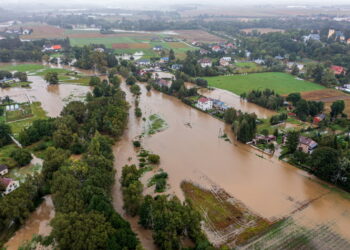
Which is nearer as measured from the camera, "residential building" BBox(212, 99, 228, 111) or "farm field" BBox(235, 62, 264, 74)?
"residential building" BBox(212, 99, 228, 111)

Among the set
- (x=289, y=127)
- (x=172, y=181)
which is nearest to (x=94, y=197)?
(x=172, y=181)

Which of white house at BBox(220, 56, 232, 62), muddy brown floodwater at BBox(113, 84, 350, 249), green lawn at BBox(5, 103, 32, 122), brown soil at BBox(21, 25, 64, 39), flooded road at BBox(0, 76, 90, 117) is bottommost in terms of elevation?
muddy brown floodwater at BBox(113, 84, 350, 249)

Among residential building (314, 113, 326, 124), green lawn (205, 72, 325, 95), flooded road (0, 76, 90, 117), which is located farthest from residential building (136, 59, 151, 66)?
residential building (314, 113, 326, 124)

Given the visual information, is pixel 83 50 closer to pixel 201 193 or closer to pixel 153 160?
pixel 153 160

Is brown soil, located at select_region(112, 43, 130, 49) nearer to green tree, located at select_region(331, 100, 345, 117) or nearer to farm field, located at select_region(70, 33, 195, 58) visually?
farm field, located at select_region(70, 33, 195, 58)

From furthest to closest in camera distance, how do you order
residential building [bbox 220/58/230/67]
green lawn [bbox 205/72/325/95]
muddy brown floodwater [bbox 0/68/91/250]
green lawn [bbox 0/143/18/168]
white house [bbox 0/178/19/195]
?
residential building [bbox 220/58/230/67], green lawn [bbox 205/72/325/95], muddy brown floodwater [bbox 0/68/91/250], green lawn [bbox 0/143/18/168], white house [bbox 0/178/19/195]

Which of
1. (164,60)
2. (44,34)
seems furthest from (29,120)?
(44,34)

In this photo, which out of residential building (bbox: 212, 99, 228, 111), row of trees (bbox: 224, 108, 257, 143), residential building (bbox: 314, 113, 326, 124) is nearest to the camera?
row of trees (bbox: 224, 108, 257, 143)

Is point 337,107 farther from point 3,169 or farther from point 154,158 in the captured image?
point 3,169
